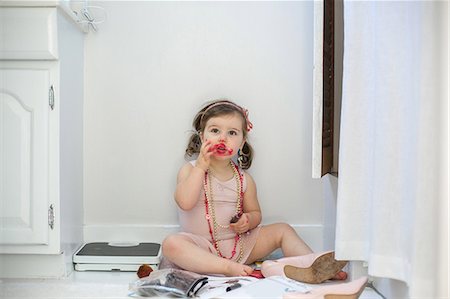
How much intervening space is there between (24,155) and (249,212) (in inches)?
28.2

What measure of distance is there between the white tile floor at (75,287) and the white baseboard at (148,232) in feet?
1.02

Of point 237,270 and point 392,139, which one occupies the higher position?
point 392,139

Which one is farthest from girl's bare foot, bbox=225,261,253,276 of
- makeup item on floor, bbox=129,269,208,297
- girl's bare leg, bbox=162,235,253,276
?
makeup item on floor, bbox=129,269,208,297

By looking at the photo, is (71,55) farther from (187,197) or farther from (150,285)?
(150,285)

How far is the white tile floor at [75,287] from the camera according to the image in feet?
4.43

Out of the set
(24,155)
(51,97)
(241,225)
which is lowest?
(241,225)

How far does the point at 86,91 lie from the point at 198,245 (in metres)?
0.69

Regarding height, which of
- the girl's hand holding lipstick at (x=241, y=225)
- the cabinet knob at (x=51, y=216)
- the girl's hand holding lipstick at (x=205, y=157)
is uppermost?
the girl's hand holding lipstick at (x=205, y=157)

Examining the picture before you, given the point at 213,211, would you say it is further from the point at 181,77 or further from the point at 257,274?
the point at 181,77

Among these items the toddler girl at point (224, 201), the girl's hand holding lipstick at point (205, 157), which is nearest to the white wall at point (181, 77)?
the toddler girl at point (224, 201)

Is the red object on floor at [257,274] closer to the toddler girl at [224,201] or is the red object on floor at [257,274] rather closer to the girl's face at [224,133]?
the toddler girl at [224,201]

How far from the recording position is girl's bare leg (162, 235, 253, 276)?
58.1 inches

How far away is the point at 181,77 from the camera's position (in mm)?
1891

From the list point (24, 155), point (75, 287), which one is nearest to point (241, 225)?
point (75, 287)
